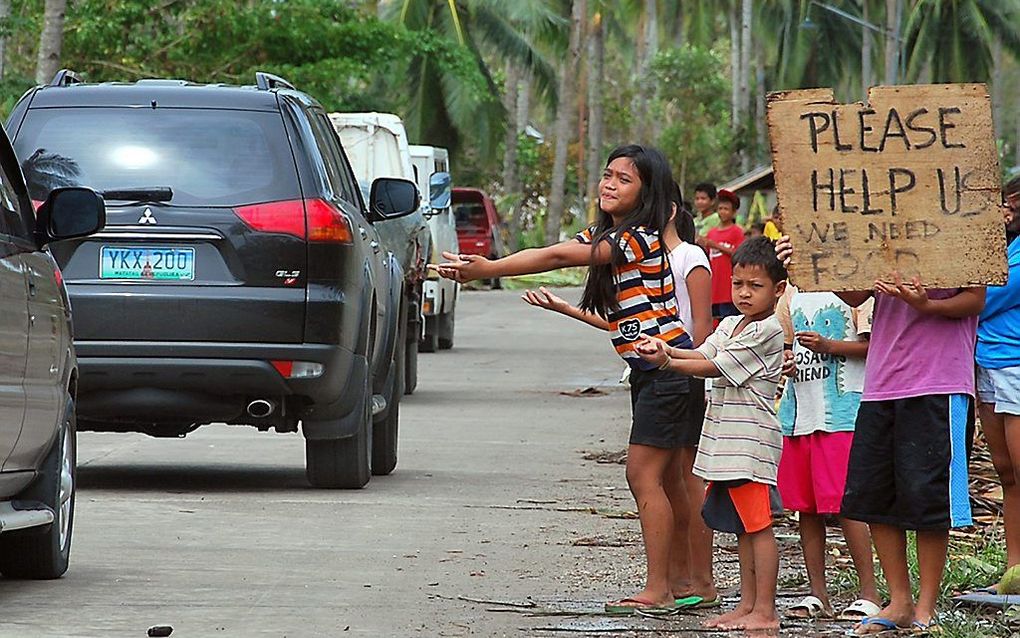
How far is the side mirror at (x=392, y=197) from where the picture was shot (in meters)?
11.1

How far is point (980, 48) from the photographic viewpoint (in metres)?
67.4

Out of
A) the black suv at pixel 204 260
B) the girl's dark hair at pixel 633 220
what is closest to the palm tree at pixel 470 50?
the black suv at pixel 204 260

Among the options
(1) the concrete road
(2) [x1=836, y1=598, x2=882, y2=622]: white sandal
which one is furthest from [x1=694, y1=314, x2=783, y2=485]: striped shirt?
(1) the concrete road

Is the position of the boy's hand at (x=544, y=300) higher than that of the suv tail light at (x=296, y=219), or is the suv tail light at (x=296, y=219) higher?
the suv tail light at (x=296, y=219)

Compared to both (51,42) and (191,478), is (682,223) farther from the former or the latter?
(51,42)

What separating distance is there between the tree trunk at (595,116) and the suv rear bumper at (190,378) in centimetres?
4043

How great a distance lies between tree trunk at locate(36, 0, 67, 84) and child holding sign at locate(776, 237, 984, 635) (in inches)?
585

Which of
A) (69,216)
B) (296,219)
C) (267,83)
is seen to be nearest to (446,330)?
(267,83)

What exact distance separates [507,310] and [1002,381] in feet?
89.6

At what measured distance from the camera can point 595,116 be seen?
182 ft

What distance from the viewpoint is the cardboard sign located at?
21.5 feet

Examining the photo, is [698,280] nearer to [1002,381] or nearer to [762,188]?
[1002,381]

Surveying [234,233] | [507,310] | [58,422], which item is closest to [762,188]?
[507,310]

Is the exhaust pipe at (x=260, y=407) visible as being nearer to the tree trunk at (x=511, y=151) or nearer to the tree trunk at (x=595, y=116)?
the tree trunk at (x=595, y=116)
